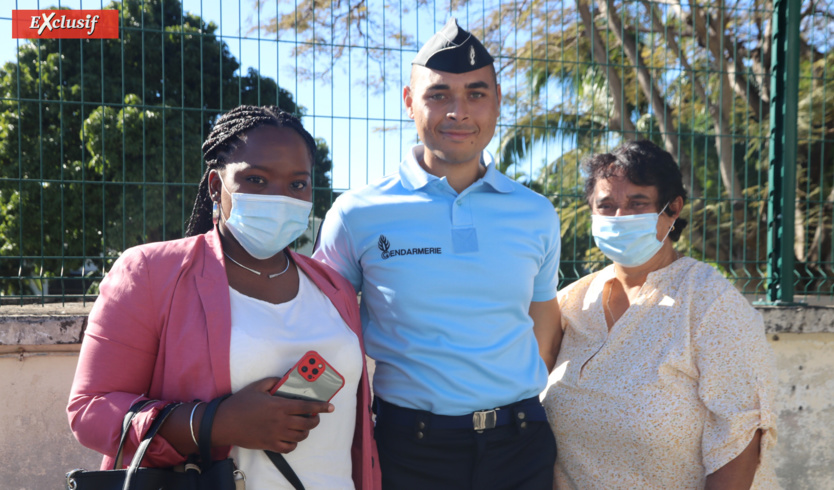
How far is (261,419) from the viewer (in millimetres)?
1483

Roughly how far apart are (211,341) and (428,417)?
0.77 metres

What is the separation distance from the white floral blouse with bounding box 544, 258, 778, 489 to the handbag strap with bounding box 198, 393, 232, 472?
4.25 feet

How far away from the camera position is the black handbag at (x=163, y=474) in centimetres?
137

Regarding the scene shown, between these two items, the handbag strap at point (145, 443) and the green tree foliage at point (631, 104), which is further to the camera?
the green tree foliage at point (631, 104)

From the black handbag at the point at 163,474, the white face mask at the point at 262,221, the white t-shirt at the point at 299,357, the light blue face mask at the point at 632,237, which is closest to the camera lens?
the black handbag at the point at 163,474

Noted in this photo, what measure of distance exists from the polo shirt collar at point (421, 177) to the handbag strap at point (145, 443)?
3.55 feet

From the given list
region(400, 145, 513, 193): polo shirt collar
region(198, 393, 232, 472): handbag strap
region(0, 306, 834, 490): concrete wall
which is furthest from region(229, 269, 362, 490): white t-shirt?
region(0, 306, 834, 490): concrete wall

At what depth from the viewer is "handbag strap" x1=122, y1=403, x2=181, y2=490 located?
137cm

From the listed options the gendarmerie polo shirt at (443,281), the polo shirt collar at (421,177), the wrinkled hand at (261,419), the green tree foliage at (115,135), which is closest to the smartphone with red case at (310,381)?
the wrinkled hand at (261,419)

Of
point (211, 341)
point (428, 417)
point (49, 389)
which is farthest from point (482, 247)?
point (49, 389)

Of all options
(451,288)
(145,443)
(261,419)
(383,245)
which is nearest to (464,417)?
(451,288)

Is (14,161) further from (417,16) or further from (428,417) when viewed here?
(428,417)

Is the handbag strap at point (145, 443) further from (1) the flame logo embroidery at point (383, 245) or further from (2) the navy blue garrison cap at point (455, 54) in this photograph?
(2) the navy blue garrison cap at point (455, 54)

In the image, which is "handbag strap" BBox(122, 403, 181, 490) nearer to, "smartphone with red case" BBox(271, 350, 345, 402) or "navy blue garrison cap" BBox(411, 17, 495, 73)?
"smartphone with red case" BBox(271, 350, 345, 402)
